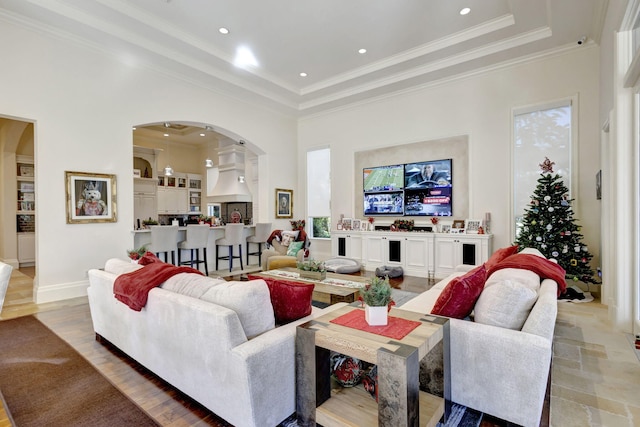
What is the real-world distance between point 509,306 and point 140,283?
2.41m

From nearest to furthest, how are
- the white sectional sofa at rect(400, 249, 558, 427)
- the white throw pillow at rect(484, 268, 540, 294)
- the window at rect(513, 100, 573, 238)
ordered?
1. the white sectional sofa at rect(400, 249, 558, 427)
2. the white throw pillow at rect(484, 268, 540, 294)
3. the window at rect(513, 100, 573, 238)

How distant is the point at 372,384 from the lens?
71.9 inches

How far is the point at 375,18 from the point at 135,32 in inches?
141

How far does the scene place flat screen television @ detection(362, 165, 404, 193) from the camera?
669 cm

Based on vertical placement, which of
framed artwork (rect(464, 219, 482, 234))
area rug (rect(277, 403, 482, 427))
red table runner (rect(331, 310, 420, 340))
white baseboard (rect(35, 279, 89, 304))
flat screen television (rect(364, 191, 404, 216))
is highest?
flat screen television (rect(364, 191, 404, 216))

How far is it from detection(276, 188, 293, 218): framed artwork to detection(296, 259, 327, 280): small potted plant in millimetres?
3802

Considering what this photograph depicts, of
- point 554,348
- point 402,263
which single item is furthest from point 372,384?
point 402,263

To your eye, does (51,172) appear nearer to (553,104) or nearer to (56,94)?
(56,94)

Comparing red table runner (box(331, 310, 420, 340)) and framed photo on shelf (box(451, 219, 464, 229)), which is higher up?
framed photo on shelf (box(451, 219, 464, 229))

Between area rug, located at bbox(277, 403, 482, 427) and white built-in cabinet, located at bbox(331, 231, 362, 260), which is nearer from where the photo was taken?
area rug, located at bbox(277, 403, 482, 427)

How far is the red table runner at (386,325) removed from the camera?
1.66 m

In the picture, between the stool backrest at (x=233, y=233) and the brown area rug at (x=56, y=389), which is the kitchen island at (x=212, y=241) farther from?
the brown area rug at (x=56, y=389)

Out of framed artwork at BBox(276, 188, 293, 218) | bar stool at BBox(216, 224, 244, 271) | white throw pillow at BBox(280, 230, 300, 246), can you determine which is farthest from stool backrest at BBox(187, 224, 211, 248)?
framed artwork at BBox(276, 188, 293, 218)

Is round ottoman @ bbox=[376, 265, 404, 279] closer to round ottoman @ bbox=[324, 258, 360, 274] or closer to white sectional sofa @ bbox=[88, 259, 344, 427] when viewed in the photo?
round ottoman @ bbox=[324, 258, 360, 274]
